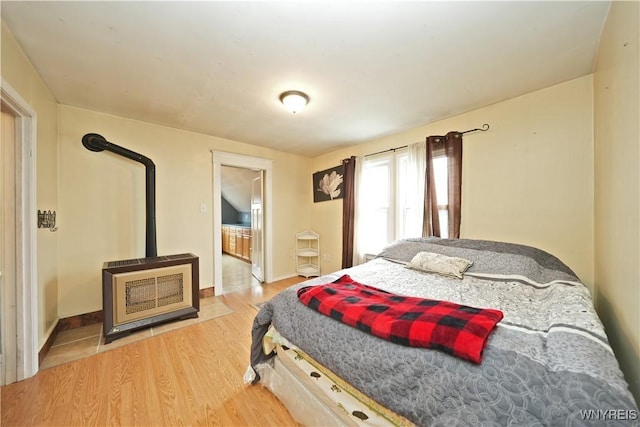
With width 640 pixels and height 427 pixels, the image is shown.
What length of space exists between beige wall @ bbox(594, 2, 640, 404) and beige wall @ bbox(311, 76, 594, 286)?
0.99 ft

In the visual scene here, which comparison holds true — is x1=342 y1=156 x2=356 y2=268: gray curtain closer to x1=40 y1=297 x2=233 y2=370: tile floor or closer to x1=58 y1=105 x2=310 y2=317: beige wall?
x1=58 y1=105 x2=310 y2=317: beige wall

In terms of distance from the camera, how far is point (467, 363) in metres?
0.84

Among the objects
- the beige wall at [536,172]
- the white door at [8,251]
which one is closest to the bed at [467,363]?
the beige wall at [536,172]

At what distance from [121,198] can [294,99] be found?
235 cm

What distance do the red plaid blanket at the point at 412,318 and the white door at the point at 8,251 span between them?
202 centimetres

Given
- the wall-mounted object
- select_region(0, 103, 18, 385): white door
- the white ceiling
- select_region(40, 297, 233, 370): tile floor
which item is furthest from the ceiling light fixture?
select_region(40, 297, 233, 370): tile floor

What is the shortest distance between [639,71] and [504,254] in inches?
57.1

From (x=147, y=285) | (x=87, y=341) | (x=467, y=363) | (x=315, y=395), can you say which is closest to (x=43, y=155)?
(x=147, y=285)

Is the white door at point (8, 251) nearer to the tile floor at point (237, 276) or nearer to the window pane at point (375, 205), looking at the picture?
the tile floor at point (237, 276)

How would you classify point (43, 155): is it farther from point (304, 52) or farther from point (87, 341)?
point (304, 52)

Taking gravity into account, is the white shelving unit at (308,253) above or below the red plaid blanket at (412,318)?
below

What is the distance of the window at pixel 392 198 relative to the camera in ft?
9.05

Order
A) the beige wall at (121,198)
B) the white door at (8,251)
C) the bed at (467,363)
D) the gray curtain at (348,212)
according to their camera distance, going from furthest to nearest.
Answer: the gray curtain at (348,212) < the beige wall at (121,198) < the white door at (8,251) < the bed at (467,363)

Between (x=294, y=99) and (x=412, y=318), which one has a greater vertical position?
(x=294, y=99)
